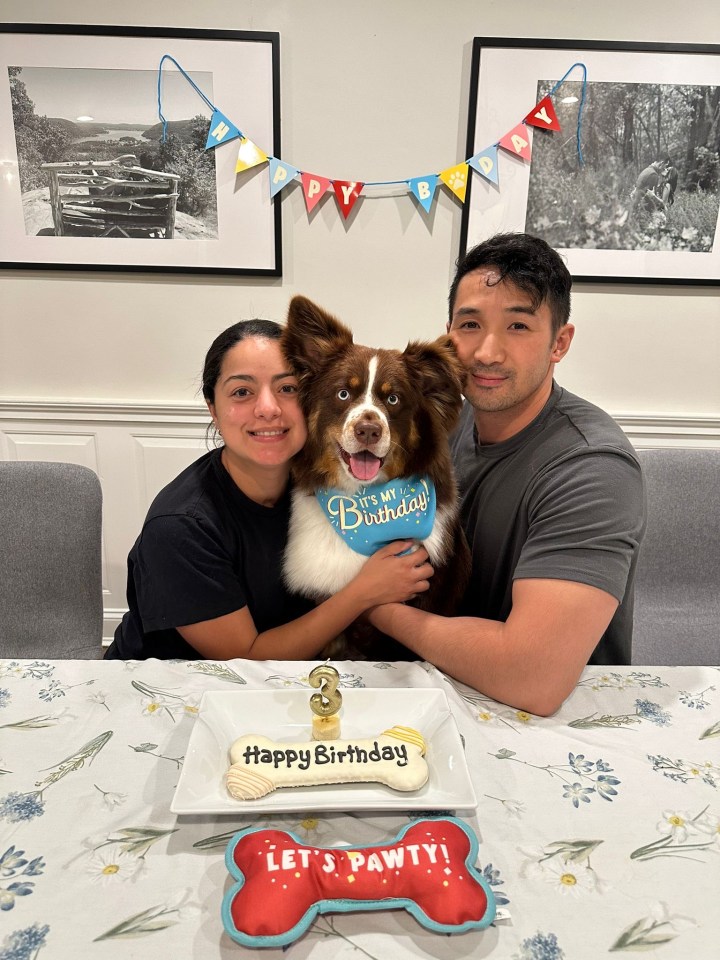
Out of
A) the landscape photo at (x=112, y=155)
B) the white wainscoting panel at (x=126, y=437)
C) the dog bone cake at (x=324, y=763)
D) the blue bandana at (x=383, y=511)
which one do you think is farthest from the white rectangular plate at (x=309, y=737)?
the landscape photo at (x=112, y=155)

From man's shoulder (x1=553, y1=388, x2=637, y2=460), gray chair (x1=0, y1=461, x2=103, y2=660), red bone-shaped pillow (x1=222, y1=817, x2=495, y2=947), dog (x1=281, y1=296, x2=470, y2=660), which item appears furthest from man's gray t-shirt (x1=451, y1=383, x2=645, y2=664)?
gray chair (x1=0, y1=461, x2=103, y2=660)

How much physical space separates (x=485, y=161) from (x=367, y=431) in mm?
1862

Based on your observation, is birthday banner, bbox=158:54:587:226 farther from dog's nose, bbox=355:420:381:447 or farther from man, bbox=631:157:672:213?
dog's nose, bbox=355:420:381:447

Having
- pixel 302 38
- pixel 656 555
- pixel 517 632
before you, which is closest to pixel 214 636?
pixel 517 632

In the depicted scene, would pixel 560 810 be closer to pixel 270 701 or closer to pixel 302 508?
pixel 270 701

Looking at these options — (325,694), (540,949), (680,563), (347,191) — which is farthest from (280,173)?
(540,949)

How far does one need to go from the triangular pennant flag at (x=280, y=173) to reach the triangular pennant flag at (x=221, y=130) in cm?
19

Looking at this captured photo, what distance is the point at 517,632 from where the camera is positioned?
113 cm

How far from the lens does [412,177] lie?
2637mm

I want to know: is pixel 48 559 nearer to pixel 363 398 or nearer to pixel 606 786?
pixel 363 398

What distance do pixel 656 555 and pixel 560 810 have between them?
1463mm

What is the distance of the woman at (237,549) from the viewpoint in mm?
1312

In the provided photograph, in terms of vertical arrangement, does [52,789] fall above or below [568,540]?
below

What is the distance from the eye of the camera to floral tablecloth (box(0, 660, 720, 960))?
2.16 ft
